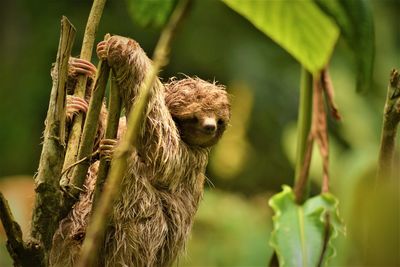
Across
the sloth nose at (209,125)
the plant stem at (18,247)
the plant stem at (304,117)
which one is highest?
the plant stem at (304,117)

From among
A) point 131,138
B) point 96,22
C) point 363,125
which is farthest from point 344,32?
point 363,125

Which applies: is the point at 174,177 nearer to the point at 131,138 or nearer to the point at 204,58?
the point at 131,138

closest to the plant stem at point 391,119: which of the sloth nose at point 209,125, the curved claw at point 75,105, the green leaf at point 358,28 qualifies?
the green leaf at point 358,28

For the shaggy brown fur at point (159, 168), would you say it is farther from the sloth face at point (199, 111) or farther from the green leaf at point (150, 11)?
the green leaf at point (150, 11)

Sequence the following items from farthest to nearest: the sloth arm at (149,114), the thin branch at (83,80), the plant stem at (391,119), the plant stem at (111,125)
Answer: the sloth arm at (149,114)
the thin branch at (83,80)
the plant stem at (111,125)
the plant stem at (391,119)

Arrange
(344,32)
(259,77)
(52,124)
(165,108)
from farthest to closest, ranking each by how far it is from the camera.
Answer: (259,77), (165,108), (52,124), (344,32)

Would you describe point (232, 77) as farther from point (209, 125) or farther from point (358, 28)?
point (358, 28)

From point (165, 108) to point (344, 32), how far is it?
1908mm

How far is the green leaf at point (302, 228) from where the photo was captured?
2.19 m

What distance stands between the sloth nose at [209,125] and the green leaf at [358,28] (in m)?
1.79

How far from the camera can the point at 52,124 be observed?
2.46 metres

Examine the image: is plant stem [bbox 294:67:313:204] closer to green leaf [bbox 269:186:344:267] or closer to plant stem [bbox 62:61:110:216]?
green leaf [bbox 269:186:344:267]

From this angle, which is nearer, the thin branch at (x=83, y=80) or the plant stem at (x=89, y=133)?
the plant stem at (x=89, y=133)

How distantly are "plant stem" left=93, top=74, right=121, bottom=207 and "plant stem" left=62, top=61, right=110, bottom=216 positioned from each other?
1.7 inches
